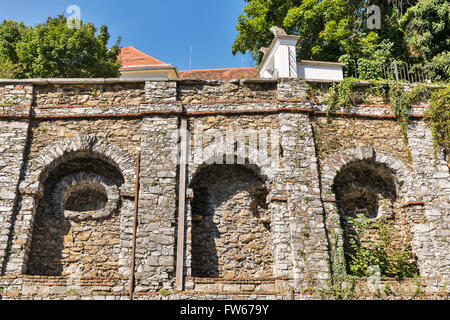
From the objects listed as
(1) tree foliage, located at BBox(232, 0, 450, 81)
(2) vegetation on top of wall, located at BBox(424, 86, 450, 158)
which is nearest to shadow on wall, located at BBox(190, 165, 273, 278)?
(2) vegetation on top of wall, located at BBox(424, 86, 450, 158)

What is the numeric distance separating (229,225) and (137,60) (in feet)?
46.5

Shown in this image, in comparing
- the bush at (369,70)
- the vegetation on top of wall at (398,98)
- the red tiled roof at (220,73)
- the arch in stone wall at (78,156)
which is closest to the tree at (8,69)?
the arch in stone wall at (78,156)

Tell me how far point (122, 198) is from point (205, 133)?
7.65 ft

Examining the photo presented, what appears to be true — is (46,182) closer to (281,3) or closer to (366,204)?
(366,204)

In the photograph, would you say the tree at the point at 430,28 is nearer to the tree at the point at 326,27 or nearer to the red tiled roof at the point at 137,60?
the tree at the point at 326,27

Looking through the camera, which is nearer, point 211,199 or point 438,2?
point 211,199

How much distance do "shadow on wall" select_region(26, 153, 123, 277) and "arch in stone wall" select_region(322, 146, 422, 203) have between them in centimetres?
497

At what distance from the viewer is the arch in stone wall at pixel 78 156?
914 cm

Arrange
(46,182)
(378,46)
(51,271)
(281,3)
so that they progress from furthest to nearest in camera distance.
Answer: (281,3)
(378,46)
(46,182)
(51,271)

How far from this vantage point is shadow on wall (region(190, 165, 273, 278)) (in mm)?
8984

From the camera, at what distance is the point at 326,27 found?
15508 millimetres

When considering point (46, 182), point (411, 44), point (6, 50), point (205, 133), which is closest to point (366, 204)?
point (205, 133)

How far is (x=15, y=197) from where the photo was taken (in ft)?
29.1

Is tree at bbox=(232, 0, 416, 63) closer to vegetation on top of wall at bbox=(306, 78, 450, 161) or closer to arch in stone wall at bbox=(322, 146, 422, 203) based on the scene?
vegetation on top of wall at bbox=(306, 78, 450, 161)
